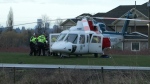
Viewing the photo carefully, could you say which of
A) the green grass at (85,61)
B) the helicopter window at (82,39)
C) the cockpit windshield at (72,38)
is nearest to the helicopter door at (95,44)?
the helicopter window at (82,39)

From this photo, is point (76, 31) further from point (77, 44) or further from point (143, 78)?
point (143, 78)

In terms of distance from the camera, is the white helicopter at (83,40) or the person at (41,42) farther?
the person at (41,42)

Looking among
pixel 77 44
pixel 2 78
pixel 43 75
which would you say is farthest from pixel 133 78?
pixel 77 44

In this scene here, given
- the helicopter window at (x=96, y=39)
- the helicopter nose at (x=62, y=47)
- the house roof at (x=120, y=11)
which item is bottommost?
the helicopter nose at (x=62, y=47)

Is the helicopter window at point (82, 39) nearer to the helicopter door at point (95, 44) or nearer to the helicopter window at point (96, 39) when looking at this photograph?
the helicopter door at point (95, 44)

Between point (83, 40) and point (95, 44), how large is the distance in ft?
4.39

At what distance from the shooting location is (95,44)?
107 feet

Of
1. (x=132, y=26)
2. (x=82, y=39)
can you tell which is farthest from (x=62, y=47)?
(x=132, y=26)

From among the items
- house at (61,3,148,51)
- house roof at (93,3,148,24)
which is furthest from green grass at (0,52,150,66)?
house roof at (93,3,148,24)

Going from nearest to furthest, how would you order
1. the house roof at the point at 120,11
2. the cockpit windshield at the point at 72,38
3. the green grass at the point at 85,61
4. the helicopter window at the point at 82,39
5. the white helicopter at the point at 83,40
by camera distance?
1. the green grass at the point at 85,61
2. the white helicopter at the point at 83,40
3. the cockpit windshield at the point at 72,38
4. the helicopter window at the point at 82,39
5. the house roof at the point at 120,11

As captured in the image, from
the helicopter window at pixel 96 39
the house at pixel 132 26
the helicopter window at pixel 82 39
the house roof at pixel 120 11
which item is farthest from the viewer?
the house roof at pixel 120 11

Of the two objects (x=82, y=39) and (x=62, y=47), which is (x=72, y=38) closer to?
(x=82, y=39)

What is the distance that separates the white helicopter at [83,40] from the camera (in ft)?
99.2

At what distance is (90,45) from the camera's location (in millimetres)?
32469
